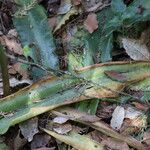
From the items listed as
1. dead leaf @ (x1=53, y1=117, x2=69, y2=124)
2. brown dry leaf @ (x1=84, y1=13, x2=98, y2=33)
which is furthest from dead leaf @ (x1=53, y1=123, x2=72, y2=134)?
brown dry leaf @ (x1=84, y1=13, x2=98, y2=33)

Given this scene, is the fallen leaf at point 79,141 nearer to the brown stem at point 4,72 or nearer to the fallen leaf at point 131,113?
the fallen leaf at point 131,113

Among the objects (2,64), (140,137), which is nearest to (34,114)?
(2,64)

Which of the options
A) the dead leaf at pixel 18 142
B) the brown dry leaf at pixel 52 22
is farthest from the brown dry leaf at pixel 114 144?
the brown dry leaf at pixel 52 22

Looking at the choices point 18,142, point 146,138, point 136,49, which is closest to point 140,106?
point 146,138

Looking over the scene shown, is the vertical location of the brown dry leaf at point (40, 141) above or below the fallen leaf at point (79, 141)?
below

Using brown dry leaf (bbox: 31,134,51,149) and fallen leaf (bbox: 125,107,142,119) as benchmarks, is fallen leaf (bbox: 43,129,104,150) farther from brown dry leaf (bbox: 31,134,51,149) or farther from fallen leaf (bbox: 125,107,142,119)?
fallen leaf (bbox: 125,107,142,119)
